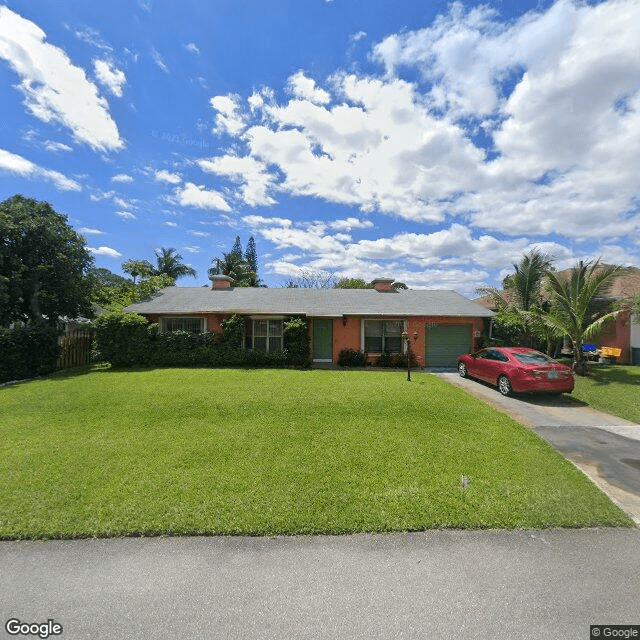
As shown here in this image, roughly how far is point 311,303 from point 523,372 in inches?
383

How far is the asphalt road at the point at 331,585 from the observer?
7.53 feet

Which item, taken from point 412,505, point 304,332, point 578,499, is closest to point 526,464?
point 578,499

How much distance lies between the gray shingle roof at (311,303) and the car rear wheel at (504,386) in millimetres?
5036

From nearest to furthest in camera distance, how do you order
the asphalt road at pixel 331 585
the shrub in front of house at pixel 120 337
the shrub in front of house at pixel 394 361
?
the asphalt road at pixel 331 585 < the shrub in front of house at pixel 120 337 < the shrub in front of house at pixel 394 361

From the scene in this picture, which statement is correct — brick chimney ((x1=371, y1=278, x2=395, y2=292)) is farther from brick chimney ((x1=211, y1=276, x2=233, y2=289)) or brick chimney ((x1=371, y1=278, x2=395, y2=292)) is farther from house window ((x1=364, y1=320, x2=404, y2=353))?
brick chimney ((x1=211, y1=276, x2=233, y2=289))

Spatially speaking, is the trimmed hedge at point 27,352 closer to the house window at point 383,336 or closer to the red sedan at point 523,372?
the house window at point 383,336

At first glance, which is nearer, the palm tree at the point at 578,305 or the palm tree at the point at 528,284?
the palm tree at the point at 578,305

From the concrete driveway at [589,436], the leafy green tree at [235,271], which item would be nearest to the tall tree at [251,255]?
the leafy green tree at [235,271]

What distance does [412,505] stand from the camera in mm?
3762

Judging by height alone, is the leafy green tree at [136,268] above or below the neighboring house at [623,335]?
above

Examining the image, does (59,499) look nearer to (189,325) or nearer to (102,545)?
(102,545)

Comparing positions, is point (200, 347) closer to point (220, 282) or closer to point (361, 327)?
point (220, 282)

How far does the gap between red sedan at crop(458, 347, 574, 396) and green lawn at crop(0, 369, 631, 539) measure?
7.52ft

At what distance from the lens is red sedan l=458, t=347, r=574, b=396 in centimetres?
916
